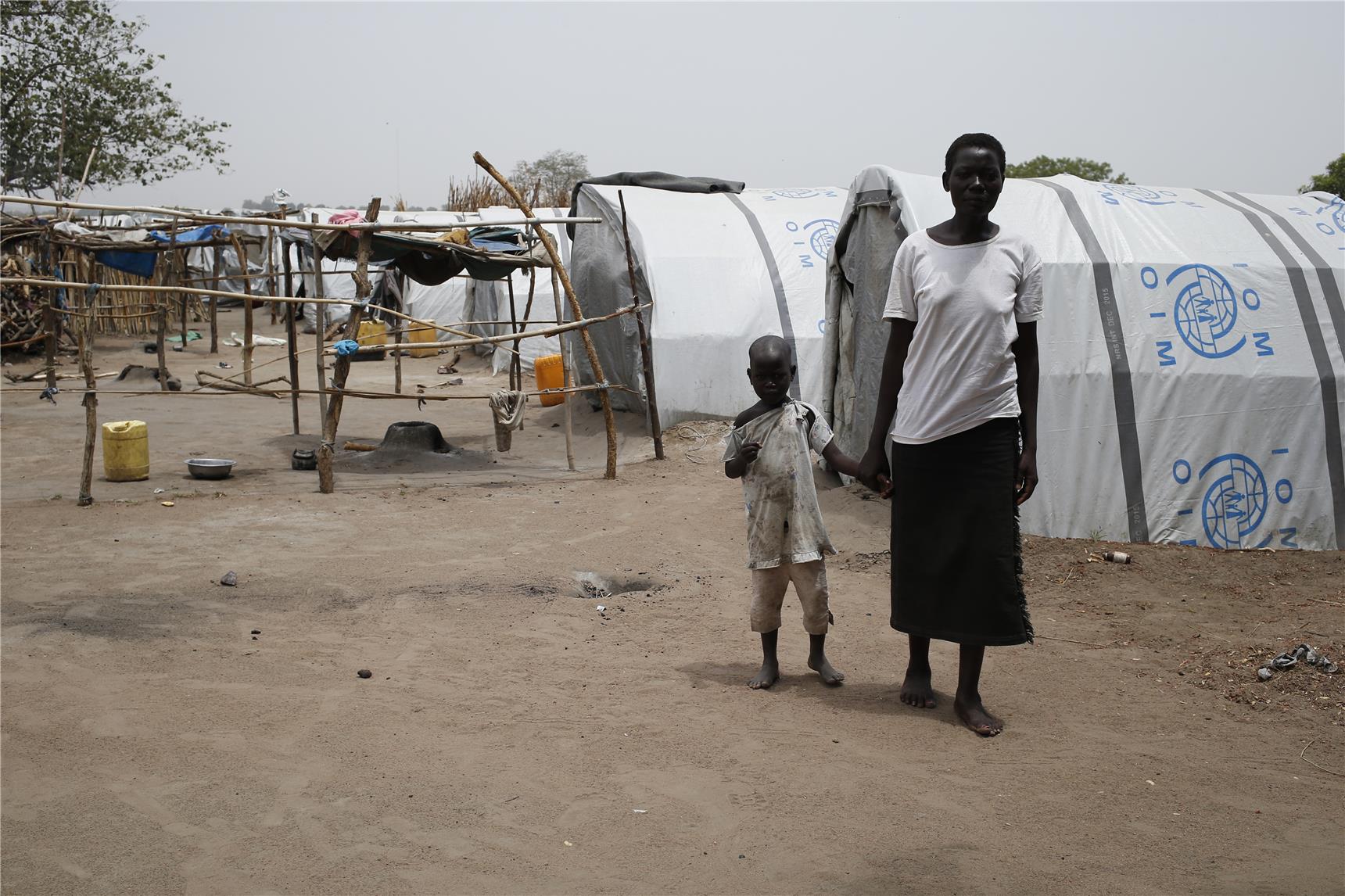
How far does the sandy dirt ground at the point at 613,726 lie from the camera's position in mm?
2547

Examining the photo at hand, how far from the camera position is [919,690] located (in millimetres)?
3529

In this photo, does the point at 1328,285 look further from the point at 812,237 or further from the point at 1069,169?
the point at 1069,169

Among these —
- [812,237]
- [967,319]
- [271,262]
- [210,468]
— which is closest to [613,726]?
[967,319]

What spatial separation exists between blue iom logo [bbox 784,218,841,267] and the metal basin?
5.47m

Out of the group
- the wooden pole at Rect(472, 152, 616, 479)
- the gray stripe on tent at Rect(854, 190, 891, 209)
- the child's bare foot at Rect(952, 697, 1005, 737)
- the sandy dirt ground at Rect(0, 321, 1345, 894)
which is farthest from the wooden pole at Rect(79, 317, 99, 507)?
the child's bare foot at Rect(952, 697, 1005, 737)

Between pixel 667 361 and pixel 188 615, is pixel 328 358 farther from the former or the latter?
pixel 188 615

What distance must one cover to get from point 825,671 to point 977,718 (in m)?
0.62

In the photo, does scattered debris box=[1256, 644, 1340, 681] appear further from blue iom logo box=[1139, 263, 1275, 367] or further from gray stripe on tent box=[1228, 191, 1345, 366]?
gray stripe on tent box=[1228, 191, 1345, 366]

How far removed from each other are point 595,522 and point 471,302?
11327mm

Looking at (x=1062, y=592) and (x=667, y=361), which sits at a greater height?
(x=667, y=361)

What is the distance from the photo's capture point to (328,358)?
698 inches

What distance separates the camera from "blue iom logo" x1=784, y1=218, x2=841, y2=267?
405 inches

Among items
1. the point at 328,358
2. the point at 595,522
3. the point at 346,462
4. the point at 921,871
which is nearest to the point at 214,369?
the point at 328,358

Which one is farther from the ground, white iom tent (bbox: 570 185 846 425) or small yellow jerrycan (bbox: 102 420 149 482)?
white iom tent (bbox: 570 185 846 425)
